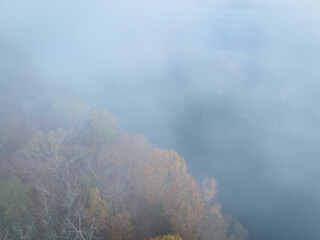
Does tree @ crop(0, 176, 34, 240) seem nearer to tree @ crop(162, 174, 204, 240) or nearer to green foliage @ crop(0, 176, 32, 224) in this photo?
green foliage @ crop(0, 176, 32, 224)

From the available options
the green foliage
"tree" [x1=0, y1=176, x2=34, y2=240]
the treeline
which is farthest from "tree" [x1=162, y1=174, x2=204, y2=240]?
the green foliage

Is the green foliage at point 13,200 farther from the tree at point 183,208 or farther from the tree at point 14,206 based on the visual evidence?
the tree at point 183,208

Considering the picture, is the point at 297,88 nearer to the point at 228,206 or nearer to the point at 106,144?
the point at 228,206

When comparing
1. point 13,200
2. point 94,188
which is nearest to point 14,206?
point 13,200

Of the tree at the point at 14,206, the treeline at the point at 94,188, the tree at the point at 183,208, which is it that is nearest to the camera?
the treeline at the point at 94,188

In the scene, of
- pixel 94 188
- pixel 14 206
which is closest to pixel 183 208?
pixel 94 188

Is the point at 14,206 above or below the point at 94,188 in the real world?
below

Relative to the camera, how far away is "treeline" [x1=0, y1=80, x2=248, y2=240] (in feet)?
34.1

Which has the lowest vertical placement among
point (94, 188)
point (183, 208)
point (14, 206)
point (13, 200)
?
point (14, 206)

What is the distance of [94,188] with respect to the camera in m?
11.2

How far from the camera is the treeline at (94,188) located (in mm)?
10406

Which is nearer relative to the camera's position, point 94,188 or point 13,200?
point 13,200

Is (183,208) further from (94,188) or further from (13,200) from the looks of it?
(13,200)

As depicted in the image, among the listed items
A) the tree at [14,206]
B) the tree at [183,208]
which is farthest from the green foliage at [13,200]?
the tree at [183,208]
